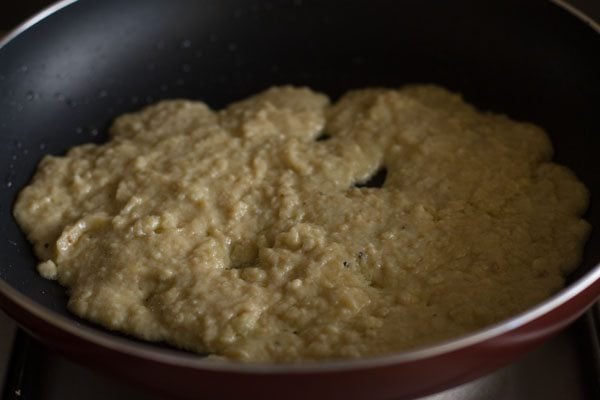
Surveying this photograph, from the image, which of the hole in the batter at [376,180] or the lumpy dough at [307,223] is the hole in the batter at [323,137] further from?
the hole in the batter at [376,180]

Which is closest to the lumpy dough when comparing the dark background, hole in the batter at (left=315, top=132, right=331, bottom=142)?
hole in the batter at (left=315, top=132, right=331, bottom=142)

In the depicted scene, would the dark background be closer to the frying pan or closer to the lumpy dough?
the frying pan

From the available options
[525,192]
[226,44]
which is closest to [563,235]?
[525,192]

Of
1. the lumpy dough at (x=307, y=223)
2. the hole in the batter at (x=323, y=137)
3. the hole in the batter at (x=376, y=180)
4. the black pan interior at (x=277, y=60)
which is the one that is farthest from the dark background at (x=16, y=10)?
the hole in the batter at (x=376, y=180)

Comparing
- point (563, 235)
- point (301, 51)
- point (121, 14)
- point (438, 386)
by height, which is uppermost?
point (121, 14)

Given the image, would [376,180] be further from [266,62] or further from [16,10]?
[16,10]

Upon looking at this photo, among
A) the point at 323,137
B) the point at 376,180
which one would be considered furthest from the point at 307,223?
the point at 323,137

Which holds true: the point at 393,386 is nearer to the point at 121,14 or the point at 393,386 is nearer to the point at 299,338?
the point at 299,338
